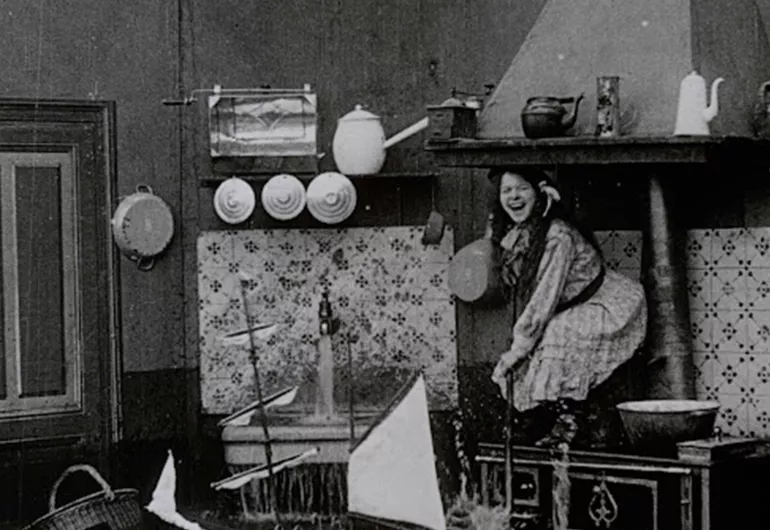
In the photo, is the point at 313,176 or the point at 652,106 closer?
the point at 652,106

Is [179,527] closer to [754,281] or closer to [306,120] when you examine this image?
[306,120]

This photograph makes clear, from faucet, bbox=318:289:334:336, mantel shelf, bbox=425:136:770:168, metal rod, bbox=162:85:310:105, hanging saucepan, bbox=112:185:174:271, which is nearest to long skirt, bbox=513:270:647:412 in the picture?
mantel shelf, bbox=425:136:770:168

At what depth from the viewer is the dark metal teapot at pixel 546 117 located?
6.26 m

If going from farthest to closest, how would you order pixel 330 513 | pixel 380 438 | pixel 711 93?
pixel 330 513 → pixel 711 93 → pixel 380 438

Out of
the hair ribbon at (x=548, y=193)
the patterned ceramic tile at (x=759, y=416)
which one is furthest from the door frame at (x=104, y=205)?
the patterned ceramic tile at (x=759, y=416)

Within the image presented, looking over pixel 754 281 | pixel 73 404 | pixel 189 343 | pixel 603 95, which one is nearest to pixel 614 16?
pixel 603 95

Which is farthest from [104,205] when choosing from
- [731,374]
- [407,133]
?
[731,374]

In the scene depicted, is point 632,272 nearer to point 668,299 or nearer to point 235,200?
point 668,299

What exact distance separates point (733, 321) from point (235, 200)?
259cm

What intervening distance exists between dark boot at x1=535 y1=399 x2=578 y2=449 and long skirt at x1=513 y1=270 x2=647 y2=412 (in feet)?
0.16

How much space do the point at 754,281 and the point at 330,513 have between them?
95.3 inches

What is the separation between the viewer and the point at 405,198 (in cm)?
750

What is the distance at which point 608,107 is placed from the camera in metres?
6.20

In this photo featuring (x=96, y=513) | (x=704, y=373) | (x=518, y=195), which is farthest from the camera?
(x=704, y=373)
